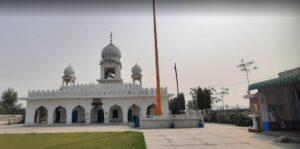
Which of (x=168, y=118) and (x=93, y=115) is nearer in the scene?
(x=168, y=118)

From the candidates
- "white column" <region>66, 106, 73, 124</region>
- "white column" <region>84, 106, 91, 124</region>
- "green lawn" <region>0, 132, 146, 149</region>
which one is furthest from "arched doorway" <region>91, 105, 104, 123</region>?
"green lawn" <region>0, 132, 146, 149</region>

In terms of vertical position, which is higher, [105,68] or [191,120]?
[105,68]

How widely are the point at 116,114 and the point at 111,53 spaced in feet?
33.6

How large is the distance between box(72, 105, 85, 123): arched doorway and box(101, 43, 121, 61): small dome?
8968 millimetres

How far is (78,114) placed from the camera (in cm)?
3169

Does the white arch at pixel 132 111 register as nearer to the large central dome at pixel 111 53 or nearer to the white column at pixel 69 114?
the white column at pixel 69 114

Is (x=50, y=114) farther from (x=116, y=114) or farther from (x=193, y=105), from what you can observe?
(x=193, y=105)

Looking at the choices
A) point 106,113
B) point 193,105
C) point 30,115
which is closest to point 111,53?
point 106,113

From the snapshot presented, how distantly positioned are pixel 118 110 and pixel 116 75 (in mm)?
6373

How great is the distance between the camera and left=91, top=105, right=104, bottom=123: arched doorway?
31.3 m

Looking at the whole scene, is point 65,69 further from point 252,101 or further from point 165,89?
point 252,101

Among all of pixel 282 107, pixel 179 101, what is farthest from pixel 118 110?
pixel 282 107

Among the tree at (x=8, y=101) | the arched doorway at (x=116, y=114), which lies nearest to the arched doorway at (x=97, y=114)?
the arched doorway at (x=116, y=114)

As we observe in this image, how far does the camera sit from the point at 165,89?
29.5 metres
